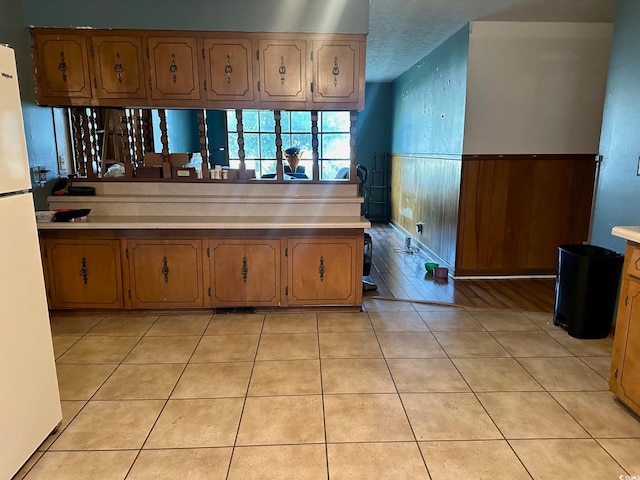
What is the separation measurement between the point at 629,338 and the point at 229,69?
3235 millimetres

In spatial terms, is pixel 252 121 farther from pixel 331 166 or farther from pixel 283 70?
pixel 283 70

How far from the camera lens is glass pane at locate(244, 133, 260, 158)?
9.43m

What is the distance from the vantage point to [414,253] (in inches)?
243

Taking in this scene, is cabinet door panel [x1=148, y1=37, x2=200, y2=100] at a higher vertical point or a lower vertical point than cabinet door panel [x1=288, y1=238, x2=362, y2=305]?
higher

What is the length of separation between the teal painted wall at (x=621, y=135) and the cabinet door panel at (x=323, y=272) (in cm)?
190

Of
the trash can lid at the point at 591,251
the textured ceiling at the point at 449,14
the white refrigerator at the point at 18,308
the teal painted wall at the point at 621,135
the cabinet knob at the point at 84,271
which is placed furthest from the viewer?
the textured ceiling at the point at 449,14

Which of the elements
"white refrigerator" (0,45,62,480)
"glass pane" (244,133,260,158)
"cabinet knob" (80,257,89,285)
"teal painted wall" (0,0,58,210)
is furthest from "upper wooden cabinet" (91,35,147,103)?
"glass pane" (244,133,260,158)

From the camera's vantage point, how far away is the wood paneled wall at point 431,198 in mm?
5027

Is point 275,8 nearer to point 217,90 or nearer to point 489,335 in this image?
point 217,90

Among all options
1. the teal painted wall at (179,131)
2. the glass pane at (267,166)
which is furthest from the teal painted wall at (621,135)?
the glass pane at (267,166)

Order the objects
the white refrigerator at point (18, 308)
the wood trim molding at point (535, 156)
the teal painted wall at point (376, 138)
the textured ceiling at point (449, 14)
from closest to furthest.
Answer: the white refrigerator at point (18, 308) < the textured ceiling at point (449, 14) < the wood trim molding at point (535, 156) < the teal painted wall at point (376, 138)

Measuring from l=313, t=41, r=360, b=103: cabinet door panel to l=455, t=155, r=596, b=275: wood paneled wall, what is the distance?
176 cm

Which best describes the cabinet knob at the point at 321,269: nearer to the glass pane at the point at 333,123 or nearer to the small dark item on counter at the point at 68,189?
the small dark item on counter at the point at 68,189

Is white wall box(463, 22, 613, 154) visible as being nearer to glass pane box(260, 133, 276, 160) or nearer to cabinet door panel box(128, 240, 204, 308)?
cabinet door panel box(128, 240, 204, 308)
